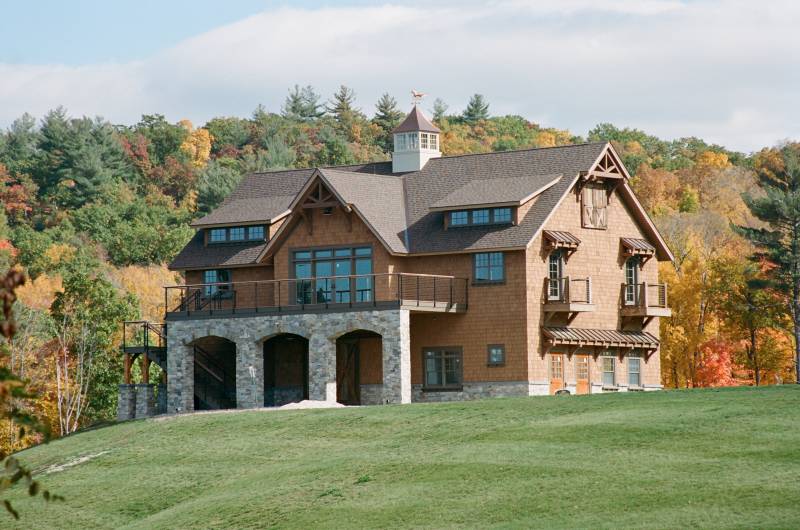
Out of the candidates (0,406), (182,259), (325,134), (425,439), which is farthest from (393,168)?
(325,134)

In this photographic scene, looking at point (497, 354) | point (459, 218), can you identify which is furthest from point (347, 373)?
point (459, 218)

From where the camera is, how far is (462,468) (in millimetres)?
28422

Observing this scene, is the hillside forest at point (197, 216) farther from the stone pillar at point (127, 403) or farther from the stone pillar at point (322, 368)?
the stone pillar at point (322, 368)

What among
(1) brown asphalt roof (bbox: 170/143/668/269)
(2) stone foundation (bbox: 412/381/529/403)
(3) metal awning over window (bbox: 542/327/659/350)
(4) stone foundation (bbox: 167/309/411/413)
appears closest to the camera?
(4) stone foundation (bbox: 167/309/411/413)

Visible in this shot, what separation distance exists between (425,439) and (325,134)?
8515 centimetres

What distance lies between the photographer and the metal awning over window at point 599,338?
4562 cm

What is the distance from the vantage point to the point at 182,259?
51688mm

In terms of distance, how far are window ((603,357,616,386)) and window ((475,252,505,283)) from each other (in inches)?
220

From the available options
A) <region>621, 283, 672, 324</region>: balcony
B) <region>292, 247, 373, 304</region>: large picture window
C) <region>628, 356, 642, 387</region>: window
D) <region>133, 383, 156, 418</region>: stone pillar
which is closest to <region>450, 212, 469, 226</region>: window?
<region>292, 247, 373, 304</region>: large picture window

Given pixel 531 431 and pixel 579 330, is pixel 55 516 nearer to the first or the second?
pixel 531 431

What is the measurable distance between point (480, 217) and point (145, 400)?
13306mm

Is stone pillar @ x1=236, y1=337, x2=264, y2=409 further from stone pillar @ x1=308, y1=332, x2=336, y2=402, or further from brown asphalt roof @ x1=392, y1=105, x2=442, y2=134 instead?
brown asphalt roof @ x1=392, y1=105, x2=442, y2=134

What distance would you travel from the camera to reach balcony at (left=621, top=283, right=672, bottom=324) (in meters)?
49.3

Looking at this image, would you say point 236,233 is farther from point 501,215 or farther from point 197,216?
point 197,216
